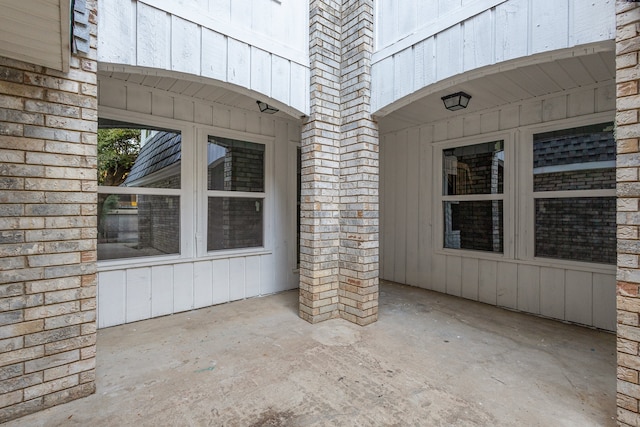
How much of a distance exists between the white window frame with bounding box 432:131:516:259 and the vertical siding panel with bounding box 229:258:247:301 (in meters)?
2.87

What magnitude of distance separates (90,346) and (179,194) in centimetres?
202

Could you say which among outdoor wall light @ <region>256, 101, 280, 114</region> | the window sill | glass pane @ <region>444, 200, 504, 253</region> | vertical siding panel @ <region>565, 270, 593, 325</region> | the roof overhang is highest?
outdoor wall light @ <region>256, 101, 280, 114</region>

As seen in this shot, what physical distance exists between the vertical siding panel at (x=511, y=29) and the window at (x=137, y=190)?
3411 millimetres

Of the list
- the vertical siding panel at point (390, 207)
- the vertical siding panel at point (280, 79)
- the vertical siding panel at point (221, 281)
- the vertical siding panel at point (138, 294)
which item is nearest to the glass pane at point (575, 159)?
the vertical siding panel at point (390, 207)

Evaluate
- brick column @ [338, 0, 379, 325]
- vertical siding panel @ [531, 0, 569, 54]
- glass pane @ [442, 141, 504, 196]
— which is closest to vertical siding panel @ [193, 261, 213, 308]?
brick column @ [338, 0, 379, 325]

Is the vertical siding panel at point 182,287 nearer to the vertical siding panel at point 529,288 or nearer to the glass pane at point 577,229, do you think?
the vertical siding panel at point 529,288

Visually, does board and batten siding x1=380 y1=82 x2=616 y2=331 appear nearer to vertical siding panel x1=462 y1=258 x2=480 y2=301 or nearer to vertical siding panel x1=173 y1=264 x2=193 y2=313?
vertical siding panel x1=462 y1=258 x2=480 y2=301

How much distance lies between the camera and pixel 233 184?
414 centimetres

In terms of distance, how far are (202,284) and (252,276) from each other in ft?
2.24

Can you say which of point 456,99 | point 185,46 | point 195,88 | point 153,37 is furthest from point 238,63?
point 456,99

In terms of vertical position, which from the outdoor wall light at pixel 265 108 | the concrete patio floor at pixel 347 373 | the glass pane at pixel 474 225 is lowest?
the concrete patio floor at pixel 347 373

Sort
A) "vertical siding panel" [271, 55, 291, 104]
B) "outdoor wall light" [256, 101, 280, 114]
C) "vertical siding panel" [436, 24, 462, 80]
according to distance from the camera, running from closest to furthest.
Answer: "vertical siding panel" [436, 24, 462, 80], "vertical siding panel" [271, 55, 291, 104], "outdoor wall light" [256, 101, 280, 114]

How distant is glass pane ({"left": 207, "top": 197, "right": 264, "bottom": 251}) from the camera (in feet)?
13.1

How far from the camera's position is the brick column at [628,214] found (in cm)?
167
